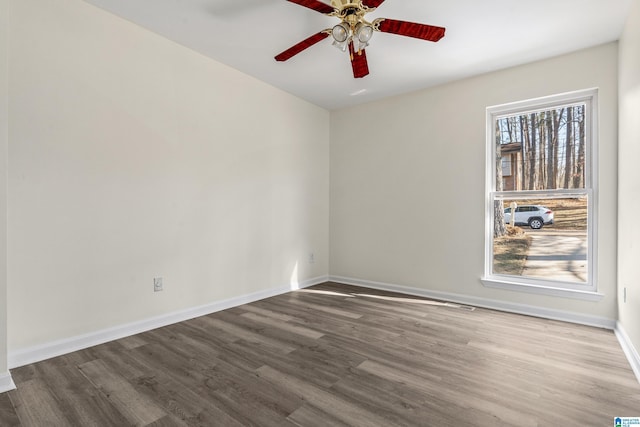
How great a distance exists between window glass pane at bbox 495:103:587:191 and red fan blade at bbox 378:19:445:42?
1850 millimetres

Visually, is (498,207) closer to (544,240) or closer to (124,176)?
(544,240)

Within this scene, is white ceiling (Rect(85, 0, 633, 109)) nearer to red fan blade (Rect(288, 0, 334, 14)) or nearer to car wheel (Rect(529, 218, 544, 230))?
red fan blade (Rect(288, 0, 334, 14))

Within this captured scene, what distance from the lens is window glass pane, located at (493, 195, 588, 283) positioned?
10.1 ft

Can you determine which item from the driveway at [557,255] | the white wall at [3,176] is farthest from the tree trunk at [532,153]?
the white wall at [3,176]

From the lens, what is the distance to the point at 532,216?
3.33 metres

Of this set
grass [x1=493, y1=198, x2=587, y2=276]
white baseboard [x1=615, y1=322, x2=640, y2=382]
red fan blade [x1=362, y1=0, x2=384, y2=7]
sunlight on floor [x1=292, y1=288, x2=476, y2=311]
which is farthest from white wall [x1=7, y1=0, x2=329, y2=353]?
white baseboard [x1=615, y1=322, x2=640, y2=382]

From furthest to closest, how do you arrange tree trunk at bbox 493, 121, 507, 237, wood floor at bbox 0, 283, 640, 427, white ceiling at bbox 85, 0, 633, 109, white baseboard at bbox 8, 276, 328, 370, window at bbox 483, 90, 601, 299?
1. tree trunk at bbox 493, 121, 507, 237
2. window at bbox 483, 90, 601, 299
3. white ceiling at bbox 85, 0, 633, 109
4. white baseboard at bbox 8, 276, 328, 370
5. wood floor at bbox 0, 283, 640, 427

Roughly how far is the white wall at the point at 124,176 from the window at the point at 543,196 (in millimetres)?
2590

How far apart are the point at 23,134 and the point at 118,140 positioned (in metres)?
0.57

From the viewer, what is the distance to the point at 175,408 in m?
1.67

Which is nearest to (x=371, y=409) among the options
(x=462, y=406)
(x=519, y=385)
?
(x=462, y=406)

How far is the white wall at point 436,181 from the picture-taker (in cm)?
288

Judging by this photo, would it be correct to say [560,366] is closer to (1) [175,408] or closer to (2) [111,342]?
(1) [175,408]

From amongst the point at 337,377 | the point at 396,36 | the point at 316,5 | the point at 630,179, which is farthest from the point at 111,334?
the point at 630,179
